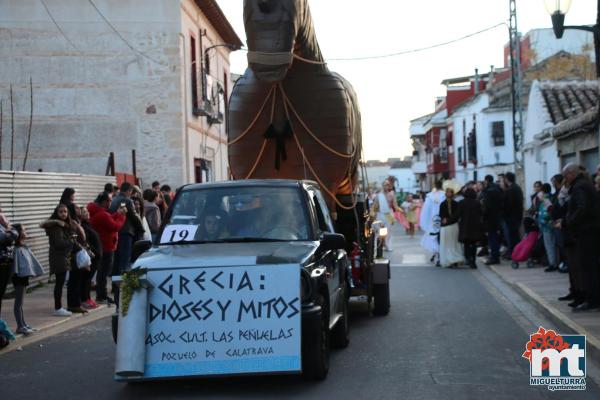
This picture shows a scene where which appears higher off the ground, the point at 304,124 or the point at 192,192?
the point at 304,124

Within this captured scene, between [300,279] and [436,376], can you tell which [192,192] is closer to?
[300,279]

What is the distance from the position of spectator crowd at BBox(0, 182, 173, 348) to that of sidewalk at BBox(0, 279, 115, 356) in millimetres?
139

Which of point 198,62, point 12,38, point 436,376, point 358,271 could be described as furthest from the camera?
point 198,62

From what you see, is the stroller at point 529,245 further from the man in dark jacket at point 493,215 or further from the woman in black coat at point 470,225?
the man in dark jacket at point 493,215

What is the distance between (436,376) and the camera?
771cm

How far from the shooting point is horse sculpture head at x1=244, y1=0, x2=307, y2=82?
397 inches

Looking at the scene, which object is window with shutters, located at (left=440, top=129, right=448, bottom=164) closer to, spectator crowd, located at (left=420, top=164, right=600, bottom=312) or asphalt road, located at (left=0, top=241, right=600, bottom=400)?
spectator crowd, located at (left=420, top=164, right=600, bottom=312)

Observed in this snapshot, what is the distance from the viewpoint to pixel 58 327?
11750 mm

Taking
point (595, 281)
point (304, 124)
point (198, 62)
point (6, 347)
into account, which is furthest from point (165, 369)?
point (198, 62)

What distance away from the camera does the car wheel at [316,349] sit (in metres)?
7.25

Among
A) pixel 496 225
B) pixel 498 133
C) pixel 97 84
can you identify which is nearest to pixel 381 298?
pixel 496 225

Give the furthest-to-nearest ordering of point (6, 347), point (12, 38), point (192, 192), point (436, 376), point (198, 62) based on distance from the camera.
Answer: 1. point (198, 62)
2. point (12, 38)
3. point (6, 347)
4. point (192, 192)
5. point (436, 376)

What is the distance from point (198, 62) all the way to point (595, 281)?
71.7 feet

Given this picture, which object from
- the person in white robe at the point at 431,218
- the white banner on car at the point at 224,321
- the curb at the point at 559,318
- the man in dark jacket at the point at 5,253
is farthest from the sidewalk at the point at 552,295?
the man in dark jacket at the point at 5,253
